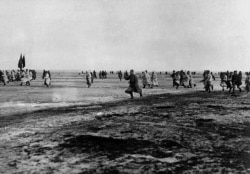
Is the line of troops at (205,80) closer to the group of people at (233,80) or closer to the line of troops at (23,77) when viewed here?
the group of people at (233,80)

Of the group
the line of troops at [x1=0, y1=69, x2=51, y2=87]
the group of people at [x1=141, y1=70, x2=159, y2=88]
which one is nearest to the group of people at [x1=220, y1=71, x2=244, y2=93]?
the group of people at [x1=141, y1=70, x2=159, y2=88]

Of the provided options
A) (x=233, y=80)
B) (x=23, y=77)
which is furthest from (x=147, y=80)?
(x=23, y=77)

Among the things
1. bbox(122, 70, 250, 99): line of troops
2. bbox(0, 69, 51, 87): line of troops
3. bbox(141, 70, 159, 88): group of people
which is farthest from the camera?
bbox(0, 69, 51, 87): line of troops

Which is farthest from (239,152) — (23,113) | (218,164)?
(23,113)

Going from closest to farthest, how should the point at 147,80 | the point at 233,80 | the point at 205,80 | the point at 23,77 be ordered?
the point at 233,80, the point at 205,80, the point at 147,80, the point at 23,77

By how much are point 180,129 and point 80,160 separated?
3.35 m

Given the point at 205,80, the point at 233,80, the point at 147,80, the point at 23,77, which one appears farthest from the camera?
the point at 23,77

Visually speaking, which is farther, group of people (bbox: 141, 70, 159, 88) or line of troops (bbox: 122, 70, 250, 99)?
group of people (bbox: 141, 70, 159, 88)

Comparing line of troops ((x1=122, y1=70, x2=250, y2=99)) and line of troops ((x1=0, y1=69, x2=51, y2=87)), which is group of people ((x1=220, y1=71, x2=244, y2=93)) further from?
line of troops ((x1=0, y1=69, x2=51, y2=87))

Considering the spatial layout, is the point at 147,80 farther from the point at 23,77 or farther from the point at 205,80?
the point at 23,77

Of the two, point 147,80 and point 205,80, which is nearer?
point 205,80

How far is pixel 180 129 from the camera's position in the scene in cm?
823

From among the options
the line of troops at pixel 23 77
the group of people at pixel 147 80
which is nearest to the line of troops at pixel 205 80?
the group of people at pixel 147 80

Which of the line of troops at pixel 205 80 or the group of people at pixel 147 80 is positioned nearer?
the line of troops at pixel 205 80
